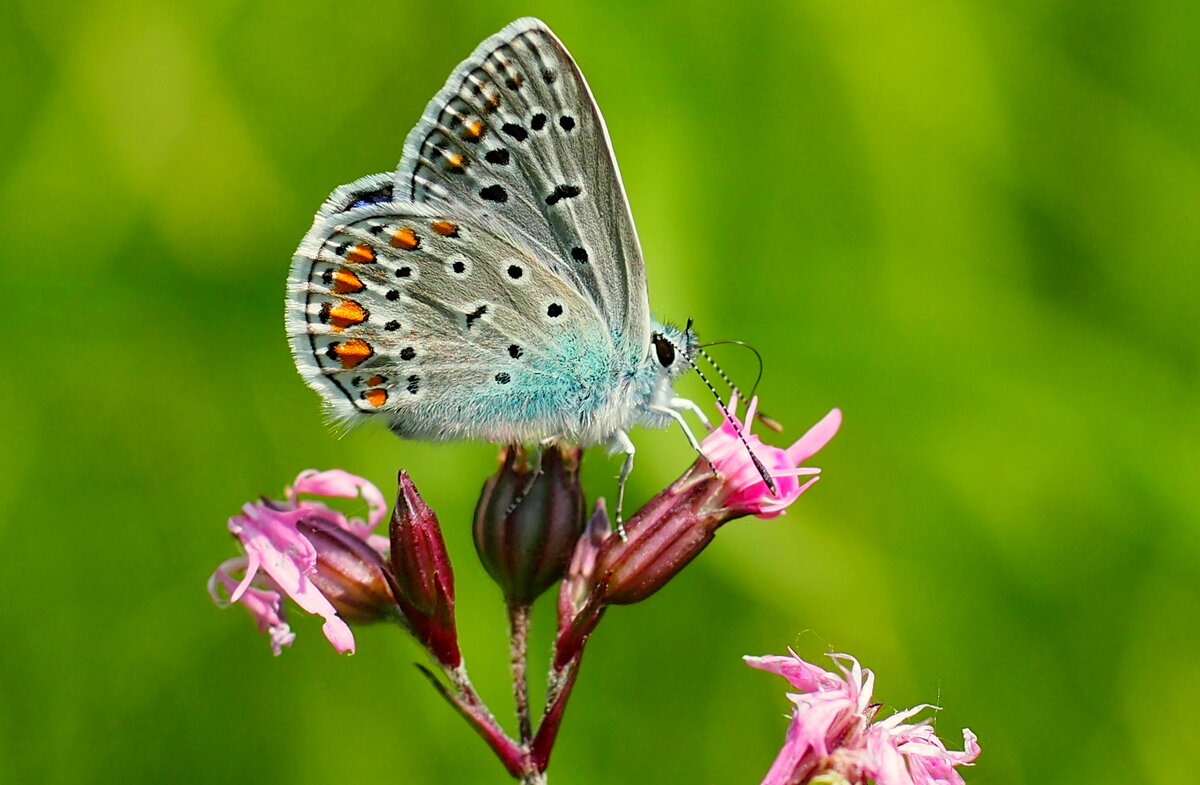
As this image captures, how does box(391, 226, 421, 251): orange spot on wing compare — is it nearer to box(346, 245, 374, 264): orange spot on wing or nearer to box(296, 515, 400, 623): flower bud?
box(346, 245, 374, 264): orange spot on wing

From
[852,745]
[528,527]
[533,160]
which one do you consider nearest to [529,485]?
[528,527]

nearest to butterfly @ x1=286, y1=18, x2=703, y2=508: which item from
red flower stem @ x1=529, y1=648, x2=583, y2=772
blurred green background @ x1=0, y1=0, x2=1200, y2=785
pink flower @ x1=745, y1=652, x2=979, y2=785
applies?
red flower stem @ x1=529, y1=648, x2=583, y2=772

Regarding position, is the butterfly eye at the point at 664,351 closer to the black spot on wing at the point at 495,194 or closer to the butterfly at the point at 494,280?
the butterfly at the point at 494,280

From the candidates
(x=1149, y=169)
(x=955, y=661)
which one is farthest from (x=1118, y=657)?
(x=1149, y=169)

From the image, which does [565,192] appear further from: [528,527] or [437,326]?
[528,527]

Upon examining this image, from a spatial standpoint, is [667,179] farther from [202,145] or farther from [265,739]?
[265,739]
